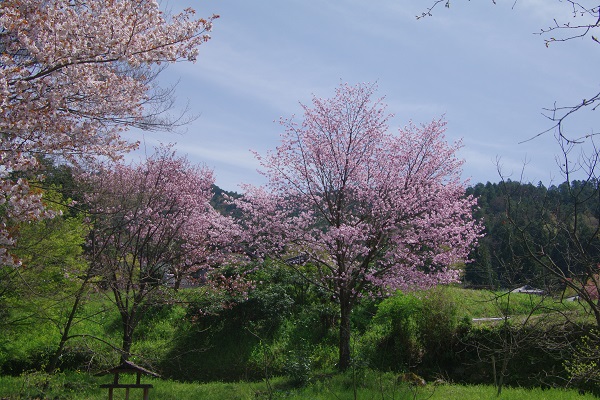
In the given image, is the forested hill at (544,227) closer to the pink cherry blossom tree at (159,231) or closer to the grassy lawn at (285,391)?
the grassy lawn at (285,391)

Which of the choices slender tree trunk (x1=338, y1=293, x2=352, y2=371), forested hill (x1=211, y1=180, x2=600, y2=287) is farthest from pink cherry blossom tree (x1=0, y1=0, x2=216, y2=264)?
slender tree trunk (x1=338, y1=293, x2=352, y2=371)

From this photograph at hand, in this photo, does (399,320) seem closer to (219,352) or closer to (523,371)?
(523,371)

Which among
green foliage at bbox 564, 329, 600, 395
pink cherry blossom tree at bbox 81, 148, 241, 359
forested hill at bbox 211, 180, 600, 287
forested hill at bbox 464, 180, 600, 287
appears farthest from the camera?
pink cherry blossom tree at bbox 81, 148, 241, 359

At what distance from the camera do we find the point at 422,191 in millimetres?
13305

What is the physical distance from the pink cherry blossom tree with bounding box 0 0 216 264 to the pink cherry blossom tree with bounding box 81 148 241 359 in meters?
5.80

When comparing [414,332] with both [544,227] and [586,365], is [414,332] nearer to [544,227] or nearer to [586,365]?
[586,365]

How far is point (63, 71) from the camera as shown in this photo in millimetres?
5984

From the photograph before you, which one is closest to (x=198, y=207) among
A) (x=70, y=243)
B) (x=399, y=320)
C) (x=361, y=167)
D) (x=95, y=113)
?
(x=70, y=243)

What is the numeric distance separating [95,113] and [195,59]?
148 cm

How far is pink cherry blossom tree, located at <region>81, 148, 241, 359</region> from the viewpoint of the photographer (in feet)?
42.6

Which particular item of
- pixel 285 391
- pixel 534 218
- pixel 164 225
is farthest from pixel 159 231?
pixel 534 218

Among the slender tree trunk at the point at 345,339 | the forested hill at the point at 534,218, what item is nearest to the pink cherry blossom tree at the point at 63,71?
the forested hill at the point at 534,218

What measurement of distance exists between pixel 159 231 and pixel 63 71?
885 cm

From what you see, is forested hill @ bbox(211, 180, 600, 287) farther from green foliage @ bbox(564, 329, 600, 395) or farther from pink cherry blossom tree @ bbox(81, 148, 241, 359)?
pink cherry blossom tree @ bbox(81, 148, 241, 359)
